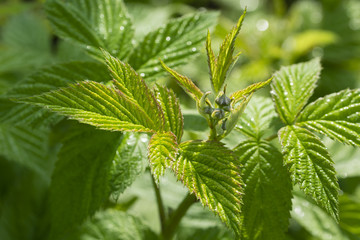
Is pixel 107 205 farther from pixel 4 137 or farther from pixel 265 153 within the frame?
pixel 265 153

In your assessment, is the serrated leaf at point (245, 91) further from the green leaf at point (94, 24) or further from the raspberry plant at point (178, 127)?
the green leaf at point (94, 24)

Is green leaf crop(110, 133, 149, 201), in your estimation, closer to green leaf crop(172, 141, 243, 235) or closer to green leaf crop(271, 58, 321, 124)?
green leaf crop(172, 141, 243, 235)

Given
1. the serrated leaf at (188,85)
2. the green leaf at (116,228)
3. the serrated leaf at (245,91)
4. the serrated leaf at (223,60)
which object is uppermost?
the serrated leaf at (223,60)

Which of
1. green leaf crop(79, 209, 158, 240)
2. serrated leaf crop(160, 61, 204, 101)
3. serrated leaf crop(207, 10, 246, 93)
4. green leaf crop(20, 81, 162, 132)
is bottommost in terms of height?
green leaf crop(79, 209, 158, 240)

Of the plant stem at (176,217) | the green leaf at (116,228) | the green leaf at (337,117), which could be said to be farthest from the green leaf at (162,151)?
the green leaf at (116,228)

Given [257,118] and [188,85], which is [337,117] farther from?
[188,85]

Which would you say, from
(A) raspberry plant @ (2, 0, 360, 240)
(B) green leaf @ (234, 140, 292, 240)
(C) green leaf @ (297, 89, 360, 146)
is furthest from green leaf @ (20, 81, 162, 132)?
(C) green leaf @ (297, 89, 360, 146)

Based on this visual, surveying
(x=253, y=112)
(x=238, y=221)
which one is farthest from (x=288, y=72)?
(x=238, y=221)
